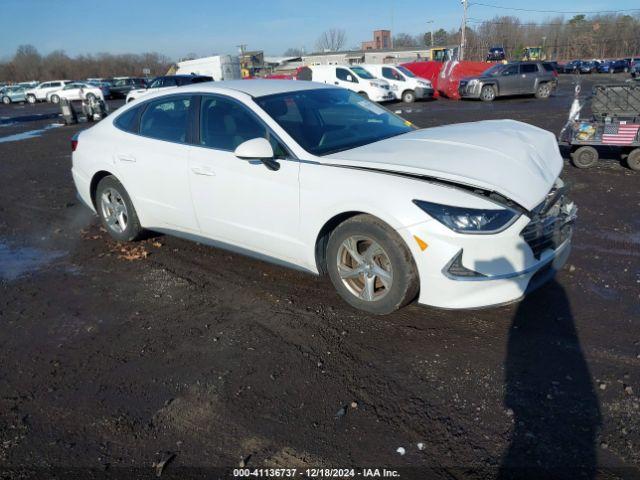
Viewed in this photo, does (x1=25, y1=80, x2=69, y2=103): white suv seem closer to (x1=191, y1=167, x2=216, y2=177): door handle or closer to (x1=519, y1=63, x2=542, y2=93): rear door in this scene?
(x1=519, y1=63, x2=542, y2=93): rear door

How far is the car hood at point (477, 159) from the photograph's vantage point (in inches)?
127

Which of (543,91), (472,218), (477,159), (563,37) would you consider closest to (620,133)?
(477,159)

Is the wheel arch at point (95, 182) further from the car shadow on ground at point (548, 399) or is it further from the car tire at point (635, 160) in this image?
the car tire at point (635, 160)

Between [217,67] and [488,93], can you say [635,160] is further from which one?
[217,67]

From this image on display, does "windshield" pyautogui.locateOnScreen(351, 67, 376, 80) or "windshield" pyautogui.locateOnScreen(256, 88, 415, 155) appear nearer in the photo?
"windshield" pyautogui.locateOnScreen(256, 88, 415, 155)

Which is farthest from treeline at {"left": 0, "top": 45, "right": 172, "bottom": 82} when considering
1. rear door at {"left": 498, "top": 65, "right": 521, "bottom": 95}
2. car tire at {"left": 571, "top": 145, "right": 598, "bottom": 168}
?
car tire at {"left": 571, "top": 145, "right": 598, "bottom": 168}

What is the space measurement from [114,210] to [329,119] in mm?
2664

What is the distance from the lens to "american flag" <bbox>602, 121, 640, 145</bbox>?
295 inches

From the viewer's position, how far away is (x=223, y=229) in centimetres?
426

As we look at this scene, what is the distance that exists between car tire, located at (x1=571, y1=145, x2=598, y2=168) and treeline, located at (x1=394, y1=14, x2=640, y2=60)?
5962cm

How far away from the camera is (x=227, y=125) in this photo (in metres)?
4.19

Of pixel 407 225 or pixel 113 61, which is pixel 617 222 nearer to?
pixel 407 225

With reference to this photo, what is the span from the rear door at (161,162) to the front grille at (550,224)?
2832 millimetres

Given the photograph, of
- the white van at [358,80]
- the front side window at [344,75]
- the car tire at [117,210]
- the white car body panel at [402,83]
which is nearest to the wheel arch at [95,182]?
the car tire at [117,210]
